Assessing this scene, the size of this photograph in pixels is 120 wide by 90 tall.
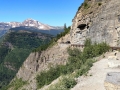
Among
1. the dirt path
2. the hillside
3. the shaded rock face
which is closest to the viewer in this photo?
the dirt path

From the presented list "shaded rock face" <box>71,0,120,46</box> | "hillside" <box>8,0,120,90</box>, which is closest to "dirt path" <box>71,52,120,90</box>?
"hillside" <box>8,0,120,90</box>

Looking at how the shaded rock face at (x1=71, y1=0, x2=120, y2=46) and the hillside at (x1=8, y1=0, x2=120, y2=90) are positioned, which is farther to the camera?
the shaded rock face at (x1=71, y1=0, x2=120, y2=46)

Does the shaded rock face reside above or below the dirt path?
above

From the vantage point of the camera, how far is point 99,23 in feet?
196

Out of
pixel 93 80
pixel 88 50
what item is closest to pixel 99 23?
pixel 88 50

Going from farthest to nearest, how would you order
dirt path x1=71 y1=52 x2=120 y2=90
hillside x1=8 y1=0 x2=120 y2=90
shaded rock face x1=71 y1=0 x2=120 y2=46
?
shaded rock face x1=71 y1=0 x2=120 y2=46, hillside x1=8 y1=0 x2=120 y2=90, dirt path x1=71 y1=52 x2=120 y2=90

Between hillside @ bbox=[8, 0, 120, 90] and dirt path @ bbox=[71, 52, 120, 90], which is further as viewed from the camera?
hillside @ bbox=[8, 0, 120, 90]

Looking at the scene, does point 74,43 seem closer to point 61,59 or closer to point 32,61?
point 61,59

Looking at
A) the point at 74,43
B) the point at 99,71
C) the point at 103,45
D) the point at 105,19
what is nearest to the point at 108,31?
the point at 105,19

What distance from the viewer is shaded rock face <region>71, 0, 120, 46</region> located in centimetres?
5200

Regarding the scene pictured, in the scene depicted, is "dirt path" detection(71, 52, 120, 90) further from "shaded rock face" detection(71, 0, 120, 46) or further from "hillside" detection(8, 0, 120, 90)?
"shaded rock face" detection(71, 0, 120, 46)

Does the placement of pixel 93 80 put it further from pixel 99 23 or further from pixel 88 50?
pixel 99 23

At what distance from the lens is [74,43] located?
250 feet

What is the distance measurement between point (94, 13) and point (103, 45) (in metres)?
20.1
